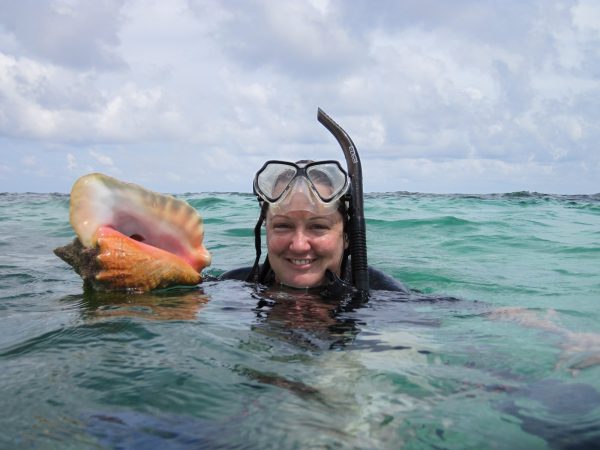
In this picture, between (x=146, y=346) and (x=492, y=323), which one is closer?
(x=146, y=346)

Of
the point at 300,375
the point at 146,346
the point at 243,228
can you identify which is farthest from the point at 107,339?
the point at 243,228

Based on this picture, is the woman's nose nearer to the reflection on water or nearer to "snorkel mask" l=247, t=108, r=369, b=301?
"snorkel mask" l=247, t=108, r=369, b=301

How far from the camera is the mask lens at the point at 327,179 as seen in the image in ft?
12.2

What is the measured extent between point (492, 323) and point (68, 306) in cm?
249

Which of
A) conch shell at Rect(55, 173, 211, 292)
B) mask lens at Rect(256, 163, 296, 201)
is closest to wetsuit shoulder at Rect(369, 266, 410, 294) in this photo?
mask lens at Rect(256, 163, 296, 201)

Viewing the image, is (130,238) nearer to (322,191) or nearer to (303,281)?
(303,281)

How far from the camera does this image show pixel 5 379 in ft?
7.11

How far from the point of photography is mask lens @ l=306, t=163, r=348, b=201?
372 cm

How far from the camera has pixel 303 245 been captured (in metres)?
3.58

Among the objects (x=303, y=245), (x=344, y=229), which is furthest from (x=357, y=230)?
(x=303, y=245)

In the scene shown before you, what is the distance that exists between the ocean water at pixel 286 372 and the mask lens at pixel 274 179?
2.19ft

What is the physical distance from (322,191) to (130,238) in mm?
1284

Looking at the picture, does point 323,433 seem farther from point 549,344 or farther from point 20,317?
point 20,317

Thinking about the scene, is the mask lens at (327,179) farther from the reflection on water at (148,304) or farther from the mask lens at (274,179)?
the reflection on water at (148,304)
